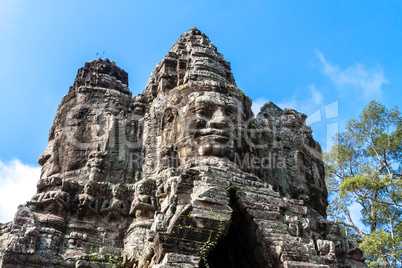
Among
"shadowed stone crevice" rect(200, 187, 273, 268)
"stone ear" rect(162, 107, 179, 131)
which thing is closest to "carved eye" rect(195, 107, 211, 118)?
"stone ear" rect(162, 107, 179, 131)

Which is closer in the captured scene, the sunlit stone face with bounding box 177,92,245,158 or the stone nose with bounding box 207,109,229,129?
the sunlit stone face with bounding box 177,92,245,158

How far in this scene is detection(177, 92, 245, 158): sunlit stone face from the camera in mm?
10531

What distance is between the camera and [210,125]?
10844 mm

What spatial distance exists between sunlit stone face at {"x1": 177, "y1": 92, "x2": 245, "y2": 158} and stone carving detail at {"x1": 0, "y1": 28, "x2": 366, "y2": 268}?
3 cm

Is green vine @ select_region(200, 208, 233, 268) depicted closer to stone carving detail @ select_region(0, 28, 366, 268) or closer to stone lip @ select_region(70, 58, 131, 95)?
stone carving detail @ select_region(0, 28, 366, 268)

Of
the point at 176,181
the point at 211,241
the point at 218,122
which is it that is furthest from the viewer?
the point at 218,122

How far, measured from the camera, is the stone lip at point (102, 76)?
13.6 m

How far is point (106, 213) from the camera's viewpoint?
33.4ft

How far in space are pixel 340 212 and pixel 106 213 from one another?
1208cm

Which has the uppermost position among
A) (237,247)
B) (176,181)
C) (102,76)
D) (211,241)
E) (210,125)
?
(102,76)

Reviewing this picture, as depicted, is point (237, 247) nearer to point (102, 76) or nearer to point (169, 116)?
point (169, 116)

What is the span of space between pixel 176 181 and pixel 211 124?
2.37 metres

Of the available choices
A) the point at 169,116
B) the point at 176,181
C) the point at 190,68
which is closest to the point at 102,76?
the point at 190,68

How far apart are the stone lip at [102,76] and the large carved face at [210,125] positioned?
10.9 ft
